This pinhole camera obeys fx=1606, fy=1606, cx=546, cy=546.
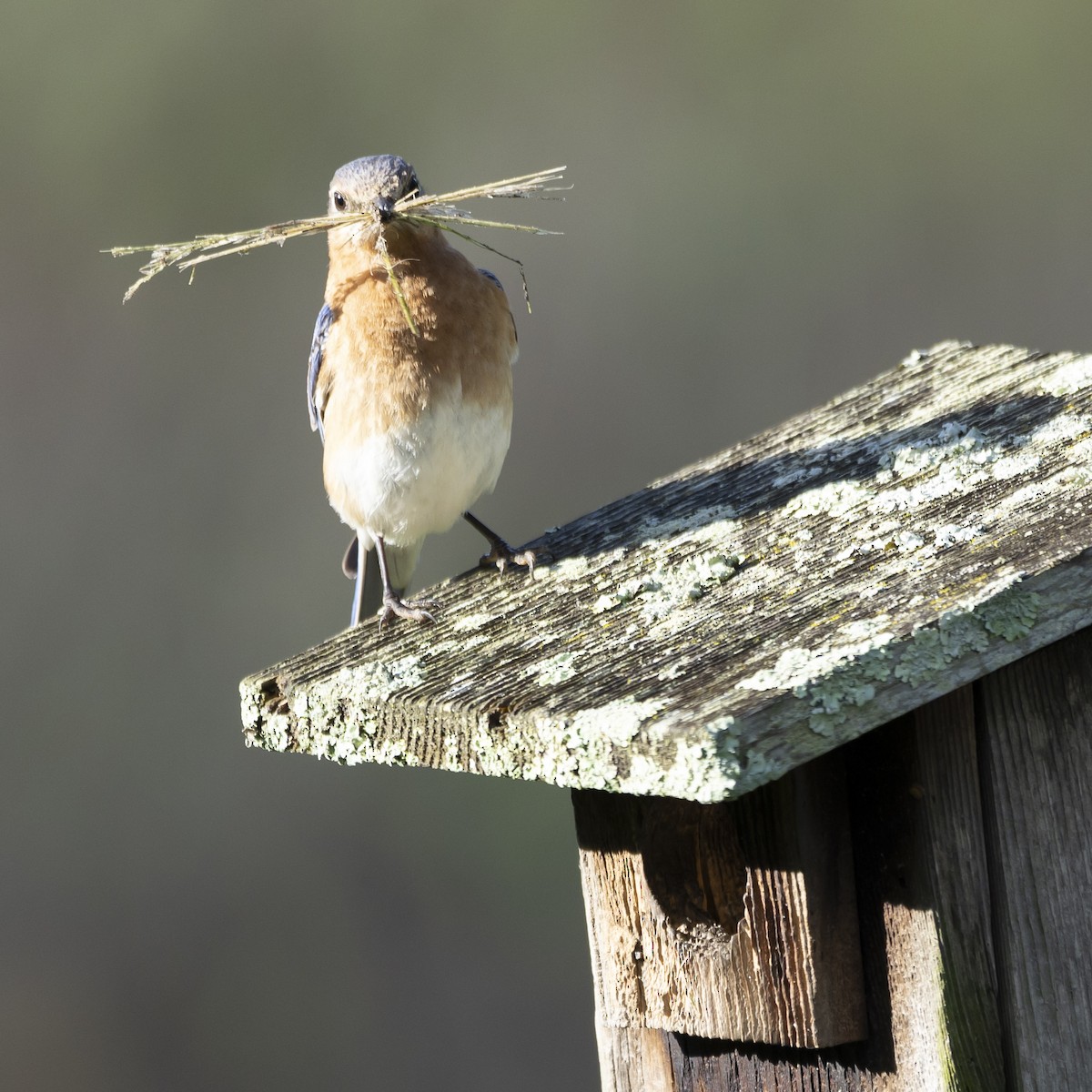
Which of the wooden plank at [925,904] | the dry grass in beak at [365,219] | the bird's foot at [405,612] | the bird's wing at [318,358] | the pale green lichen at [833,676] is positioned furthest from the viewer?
the bird's wing at [318,358]

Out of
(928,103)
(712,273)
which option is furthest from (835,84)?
(712,273)

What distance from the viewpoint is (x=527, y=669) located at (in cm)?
223

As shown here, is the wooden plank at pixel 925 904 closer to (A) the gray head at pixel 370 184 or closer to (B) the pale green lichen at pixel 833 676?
(B) the pale green lichen at pixel 833 676

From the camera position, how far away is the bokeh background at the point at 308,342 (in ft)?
23.5

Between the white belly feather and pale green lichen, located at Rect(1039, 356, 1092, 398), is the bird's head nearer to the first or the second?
the white belly feather

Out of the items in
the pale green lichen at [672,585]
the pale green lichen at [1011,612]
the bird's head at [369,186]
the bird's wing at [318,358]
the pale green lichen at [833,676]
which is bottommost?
the pale green lichen at [833,676]

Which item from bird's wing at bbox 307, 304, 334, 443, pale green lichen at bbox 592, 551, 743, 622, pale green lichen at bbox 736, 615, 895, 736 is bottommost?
pale green lichen at bbox 736, 615, 895, 736

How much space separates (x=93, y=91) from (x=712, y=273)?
331cm

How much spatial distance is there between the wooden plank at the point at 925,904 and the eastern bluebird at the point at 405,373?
1.25m

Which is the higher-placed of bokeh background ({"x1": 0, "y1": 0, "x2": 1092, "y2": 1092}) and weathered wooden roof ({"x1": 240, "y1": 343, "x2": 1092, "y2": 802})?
bokeh background ({"x1": 0, "y1": 0, "x2": 1092, "y2": 1092})

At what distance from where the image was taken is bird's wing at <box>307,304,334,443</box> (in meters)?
3.53

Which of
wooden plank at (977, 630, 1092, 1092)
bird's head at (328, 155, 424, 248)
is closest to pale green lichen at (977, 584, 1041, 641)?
wooden plank at (977, 630, 1092, 1092)

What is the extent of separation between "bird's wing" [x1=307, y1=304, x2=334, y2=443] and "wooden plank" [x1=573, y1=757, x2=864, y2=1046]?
4.68 ft

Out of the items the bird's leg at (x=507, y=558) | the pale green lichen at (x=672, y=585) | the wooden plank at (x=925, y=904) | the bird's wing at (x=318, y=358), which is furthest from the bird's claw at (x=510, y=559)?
the bird's wing at (x=318, y=358)
